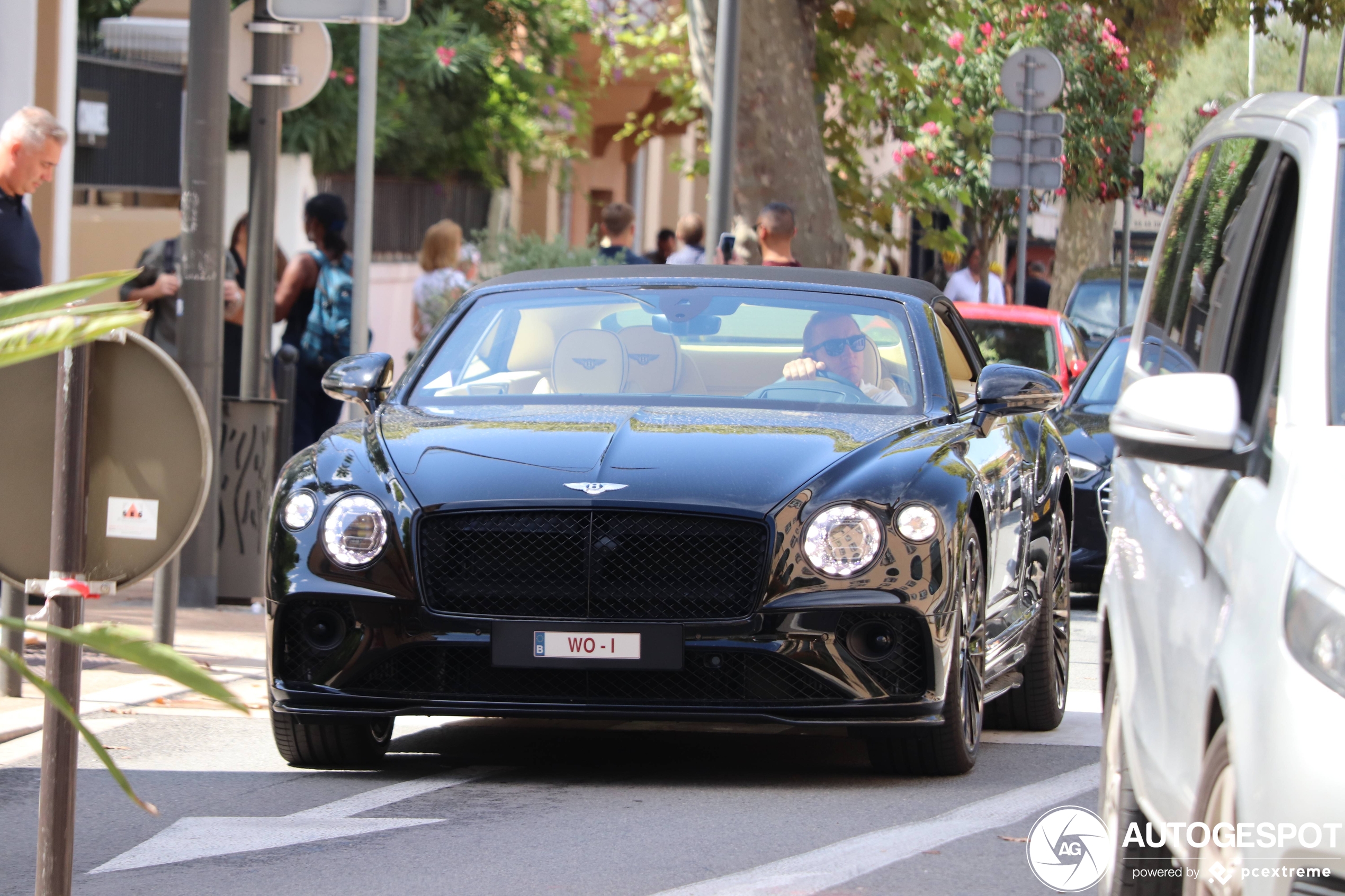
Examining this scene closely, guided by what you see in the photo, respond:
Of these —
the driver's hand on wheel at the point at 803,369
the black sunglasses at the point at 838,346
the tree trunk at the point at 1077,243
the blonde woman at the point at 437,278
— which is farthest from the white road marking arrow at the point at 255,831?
the tree trunk at the point at 1077,243

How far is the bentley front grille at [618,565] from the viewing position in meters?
6.41

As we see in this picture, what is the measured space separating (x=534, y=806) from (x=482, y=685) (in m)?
0.41

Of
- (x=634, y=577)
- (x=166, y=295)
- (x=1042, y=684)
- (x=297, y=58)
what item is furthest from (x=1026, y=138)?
(x=634, y=577)

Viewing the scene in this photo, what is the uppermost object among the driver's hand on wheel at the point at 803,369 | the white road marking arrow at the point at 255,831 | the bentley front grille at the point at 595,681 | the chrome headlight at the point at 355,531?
the driver's hand on wheel at the point at 803,369

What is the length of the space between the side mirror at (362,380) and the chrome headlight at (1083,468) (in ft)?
17.6

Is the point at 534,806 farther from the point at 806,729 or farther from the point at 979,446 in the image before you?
the point at 979,446

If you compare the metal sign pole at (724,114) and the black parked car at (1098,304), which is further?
the black parked car at (1098,304)

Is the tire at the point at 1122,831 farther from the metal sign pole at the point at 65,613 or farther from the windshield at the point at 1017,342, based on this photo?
the windshield at the point at 1017,342

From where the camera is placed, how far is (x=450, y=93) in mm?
26156

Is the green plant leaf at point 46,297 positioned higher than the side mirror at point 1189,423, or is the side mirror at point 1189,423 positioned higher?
the green plant leaf at point 46,297

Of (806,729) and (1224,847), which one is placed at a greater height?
(1224,847)

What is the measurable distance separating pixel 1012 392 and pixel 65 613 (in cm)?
378

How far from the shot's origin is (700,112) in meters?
26.4

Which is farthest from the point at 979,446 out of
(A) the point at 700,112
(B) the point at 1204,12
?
(A) the point at 700,112
